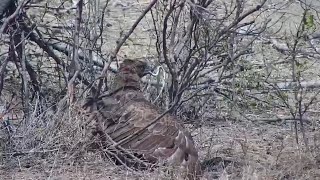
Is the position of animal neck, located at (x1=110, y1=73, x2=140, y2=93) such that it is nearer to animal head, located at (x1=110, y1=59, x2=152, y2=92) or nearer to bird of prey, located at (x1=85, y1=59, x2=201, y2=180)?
animal head, located at (x1=110, y1=59, x2=152, y2=92)

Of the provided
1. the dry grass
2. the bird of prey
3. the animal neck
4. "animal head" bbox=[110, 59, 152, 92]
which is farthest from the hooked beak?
the dry grass

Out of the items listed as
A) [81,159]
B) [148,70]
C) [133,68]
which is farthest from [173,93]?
[81,159]

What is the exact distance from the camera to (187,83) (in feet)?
24.8

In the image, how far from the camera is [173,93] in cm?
766

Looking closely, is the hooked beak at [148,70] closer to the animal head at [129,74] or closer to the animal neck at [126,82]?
the animal head at [129,74]

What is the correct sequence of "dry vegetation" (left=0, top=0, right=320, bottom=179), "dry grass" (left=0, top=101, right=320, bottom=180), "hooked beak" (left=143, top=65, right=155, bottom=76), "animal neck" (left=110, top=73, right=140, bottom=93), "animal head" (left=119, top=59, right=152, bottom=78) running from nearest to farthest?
1. "dry grass" (left=0, top=101, right=320, bottom=180)
2. "dry vegetation" (left=0, top=0, right=320, bottom=179)
3. "animal neck" (left=110, top=73, right=140, bottom=93)
4. "animal head" (left=119, top=59, right=152, bottom=78)
5. "hooked beak" (left=143, top=65, right=155, bottom=76)

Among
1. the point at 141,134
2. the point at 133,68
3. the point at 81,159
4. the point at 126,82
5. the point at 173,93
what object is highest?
the point at 133,68

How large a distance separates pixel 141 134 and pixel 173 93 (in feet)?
3.92

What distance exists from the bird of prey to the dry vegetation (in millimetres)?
142

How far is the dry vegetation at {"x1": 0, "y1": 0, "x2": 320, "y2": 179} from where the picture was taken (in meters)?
6.52

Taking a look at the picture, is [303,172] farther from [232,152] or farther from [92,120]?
[92,120]

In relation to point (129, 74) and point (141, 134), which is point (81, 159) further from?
point (129, 74)

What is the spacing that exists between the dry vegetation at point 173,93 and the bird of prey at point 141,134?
14cm

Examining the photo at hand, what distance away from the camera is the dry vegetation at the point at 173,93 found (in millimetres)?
6520
